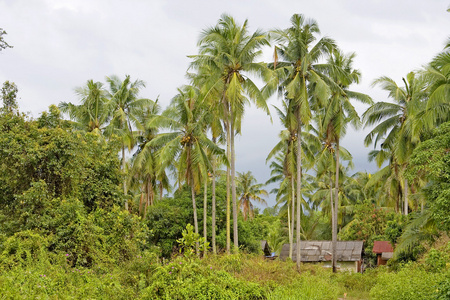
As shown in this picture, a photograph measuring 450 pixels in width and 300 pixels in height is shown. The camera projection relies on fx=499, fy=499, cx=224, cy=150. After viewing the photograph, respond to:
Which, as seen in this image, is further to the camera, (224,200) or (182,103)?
(224,200)

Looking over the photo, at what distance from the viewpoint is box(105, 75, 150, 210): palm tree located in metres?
30.8

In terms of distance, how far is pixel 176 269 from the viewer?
11664 millimetres

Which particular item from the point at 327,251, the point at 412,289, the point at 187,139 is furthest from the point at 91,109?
the point at 412,289

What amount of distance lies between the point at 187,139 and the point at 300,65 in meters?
7.01

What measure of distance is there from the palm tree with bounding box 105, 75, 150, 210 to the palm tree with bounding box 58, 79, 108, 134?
64 cm

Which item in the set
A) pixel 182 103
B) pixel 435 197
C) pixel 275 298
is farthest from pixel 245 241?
pixel 275 298

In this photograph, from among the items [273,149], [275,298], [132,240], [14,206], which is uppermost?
[273,149]

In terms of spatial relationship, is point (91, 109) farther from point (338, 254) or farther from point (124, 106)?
point (338, 254)

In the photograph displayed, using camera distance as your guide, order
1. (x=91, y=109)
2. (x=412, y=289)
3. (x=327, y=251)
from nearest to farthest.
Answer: (x=412, y=289), (x=91, y=109), (x=327, y=251)

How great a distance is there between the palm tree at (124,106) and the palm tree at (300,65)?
11.0 metres

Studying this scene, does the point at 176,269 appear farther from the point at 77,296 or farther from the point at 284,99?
the point at 284,99

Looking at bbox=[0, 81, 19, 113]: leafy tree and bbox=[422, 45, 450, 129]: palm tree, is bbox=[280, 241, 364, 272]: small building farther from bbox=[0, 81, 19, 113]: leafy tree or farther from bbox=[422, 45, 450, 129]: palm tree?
bbox=[0, 81, 19, 113]: leafy tree

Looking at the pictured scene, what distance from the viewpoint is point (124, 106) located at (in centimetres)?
3186

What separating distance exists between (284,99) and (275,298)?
48.0 ft
